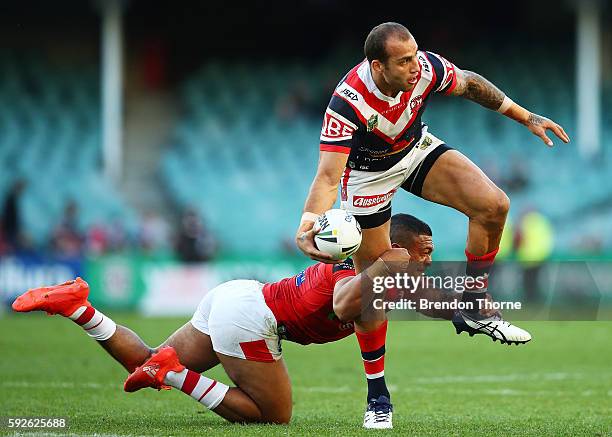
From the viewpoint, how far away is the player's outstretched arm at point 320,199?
644 cm

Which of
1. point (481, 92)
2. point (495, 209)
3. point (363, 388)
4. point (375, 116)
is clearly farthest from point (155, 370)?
point (363, 388)

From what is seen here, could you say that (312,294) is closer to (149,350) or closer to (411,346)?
(149,350)

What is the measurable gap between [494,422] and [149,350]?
2500 millimetres

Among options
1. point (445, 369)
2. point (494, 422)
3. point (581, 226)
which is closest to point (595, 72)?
point (581, 226)

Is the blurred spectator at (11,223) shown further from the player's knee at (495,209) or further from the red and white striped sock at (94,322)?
the player's knee at (495,209)

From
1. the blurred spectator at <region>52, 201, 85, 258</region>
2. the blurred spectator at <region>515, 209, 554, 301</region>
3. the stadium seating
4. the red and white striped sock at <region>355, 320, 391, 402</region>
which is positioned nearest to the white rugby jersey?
the red and white striped sock at <region>355, 320, 391, 402</region>

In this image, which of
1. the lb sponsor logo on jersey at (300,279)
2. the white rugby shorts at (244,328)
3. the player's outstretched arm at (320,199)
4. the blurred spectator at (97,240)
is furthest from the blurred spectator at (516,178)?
the player's outstretched arm at (320,199)

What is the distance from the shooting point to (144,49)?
91.7 feet

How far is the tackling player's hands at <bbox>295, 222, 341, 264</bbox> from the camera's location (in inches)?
251

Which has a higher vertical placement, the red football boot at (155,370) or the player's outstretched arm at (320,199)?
the player's outstretched arm at (320,199)

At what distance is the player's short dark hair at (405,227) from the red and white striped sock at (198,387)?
5.42 feet

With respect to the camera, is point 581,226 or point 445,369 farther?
point 581,226

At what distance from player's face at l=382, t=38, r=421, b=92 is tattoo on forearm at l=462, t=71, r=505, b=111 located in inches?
31.2

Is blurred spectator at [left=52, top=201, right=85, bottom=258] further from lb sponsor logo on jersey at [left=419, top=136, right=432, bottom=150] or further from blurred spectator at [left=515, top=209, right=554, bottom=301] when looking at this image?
lb sponsor logo on jersey at [left=419, top=136, right=432, bottom=150]
